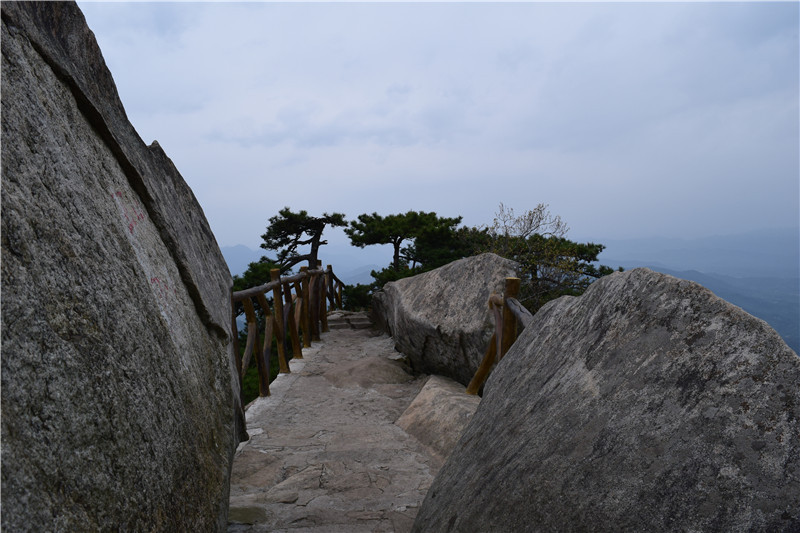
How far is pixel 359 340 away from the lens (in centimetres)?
848

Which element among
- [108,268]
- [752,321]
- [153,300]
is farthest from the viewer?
[153,300]

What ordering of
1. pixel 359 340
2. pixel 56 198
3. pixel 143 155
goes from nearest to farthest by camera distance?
pixel 56 198
pixel 143 155
pixel 359 340

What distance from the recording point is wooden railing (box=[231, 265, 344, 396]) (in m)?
4.70

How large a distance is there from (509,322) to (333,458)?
63.9 inches

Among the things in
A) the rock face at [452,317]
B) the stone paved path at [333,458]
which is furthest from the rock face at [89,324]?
the rock face at [452,317]

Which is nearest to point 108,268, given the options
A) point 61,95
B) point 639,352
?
point 61,95

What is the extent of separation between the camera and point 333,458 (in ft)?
10.8

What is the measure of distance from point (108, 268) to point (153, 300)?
315 millimetres

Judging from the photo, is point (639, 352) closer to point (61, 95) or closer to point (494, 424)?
point (494, 424)

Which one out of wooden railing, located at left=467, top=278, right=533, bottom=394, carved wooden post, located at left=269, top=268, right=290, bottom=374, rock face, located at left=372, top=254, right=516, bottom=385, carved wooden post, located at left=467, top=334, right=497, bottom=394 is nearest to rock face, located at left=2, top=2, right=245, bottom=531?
wooden railing, located at left=467, top=278, right=533, bottom=394

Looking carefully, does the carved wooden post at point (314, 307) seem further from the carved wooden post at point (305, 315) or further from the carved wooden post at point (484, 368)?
the carved wooden post at point (484, 368)

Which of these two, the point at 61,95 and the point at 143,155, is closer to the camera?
the point at 61,95

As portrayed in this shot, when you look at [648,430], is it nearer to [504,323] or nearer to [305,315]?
[504,323]

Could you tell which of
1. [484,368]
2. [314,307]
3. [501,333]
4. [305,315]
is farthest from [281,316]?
[501,333]
